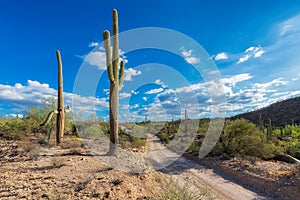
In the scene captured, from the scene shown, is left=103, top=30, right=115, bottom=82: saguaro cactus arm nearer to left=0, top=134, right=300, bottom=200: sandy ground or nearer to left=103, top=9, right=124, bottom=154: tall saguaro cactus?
left=103, top=9, right=124, bottom=154: tall saguaro cactus

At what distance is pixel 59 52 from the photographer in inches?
547

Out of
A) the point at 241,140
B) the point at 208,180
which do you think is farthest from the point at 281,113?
the point at 208,180

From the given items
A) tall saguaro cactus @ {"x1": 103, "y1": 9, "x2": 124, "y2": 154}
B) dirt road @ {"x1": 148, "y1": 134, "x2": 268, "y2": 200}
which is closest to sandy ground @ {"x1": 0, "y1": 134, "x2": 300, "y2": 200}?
dirt road @ {"x1": 148, "y1": 134, "x2": 268, "y2": 200}

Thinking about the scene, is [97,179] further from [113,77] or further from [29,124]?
[29,124]

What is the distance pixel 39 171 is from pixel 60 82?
7183 mm

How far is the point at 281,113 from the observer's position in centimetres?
3675

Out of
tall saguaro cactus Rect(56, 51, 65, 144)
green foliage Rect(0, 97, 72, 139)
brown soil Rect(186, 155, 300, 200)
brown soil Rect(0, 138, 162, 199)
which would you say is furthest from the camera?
green foliage Rect(0, 97, 72, 139)

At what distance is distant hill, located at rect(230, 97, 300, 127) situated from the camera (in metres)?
33.1

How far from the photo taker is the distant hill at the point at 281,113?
3313cm

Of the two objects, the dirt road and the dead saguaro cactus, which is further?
the dead saguaro cactus

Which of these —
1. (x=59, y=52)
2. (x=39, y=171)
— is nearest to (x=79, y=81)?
(x=59, y=52)

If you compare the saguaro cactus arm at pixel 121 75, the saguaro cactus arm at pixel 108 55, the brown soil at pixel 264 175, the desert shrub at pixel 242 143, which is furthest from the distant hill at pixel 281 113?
the saguaro cactus arm at pixel 108 55

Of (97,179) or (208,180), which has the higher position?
(97,179)

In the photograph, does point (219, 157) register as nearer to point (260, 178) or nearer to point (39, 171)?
point (260, 178)
